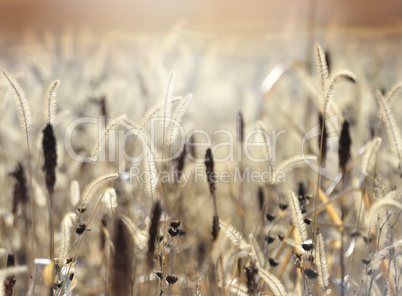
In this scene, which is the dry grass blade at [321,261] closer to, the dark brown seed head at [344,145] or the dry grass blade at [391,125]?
the dark brown seed head at [344,145]

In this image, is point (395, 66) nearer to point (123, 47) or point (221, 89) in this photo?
point (221, 89)

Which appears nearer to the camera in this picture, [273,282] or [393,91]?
[273,282]

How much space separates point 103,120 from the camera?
1.95 m

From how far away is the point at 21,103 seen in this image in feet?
4.03

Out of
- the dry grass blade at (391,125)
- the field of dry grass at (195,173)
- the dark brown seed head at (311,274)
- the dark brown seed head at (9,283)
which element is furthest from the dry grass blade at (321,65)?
the dark brown seed head at (9,283)

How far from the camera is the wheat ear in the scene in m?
1.21

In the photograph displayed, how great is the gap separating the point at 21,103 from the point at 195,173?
1.32 meters

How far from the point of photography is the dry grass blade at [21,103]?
47.7 inches

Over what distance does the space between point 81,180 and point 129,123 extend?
3.44 ft

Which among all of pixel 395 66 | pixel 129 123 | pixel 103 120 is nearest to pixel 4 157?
pixel 103 120

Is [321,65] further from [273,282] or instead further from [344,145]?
[273,282]

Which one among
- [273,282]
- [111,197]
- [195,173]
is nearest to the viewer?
[273,282]

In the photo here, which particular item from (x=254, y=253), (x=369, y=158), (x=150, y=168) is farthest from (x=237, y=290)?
(x=369, y=158)

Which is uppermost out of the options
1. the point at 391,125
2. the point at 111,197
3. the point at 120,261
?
the point at 391,125
